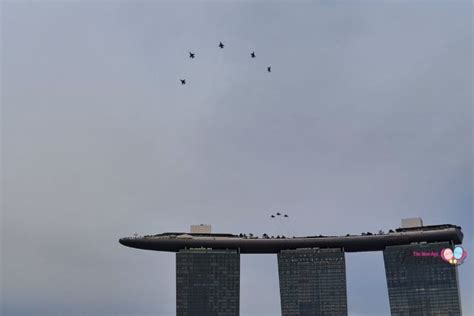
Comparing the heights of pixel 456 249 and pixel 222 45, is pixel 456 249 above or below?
→ below

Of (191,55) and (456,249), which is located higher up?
(191,55)

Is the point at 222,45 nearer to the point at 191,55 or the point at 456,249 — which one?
the point at 191,55

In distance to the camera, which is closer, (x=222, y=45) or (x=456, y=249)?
(x=456, y=249)

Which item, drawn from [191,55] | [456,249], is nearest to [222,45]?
[191,55]
